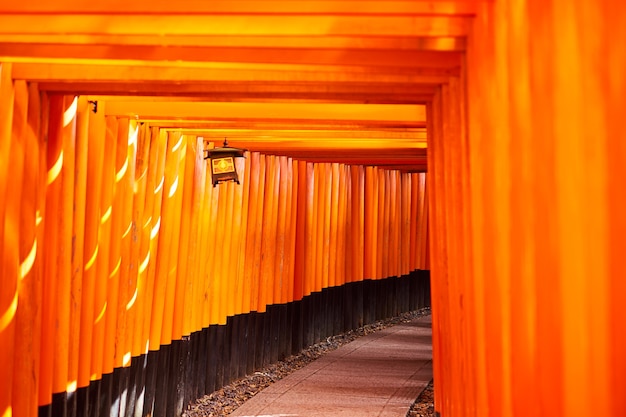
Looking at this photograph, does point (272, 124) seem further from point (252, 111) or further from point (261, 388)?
point (261, 388)

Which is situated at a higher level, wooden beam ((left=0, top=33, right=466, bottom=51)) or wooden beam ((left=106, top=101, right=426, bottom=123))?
wooden beam ((left=106, top=101, right=426, bottom=123))

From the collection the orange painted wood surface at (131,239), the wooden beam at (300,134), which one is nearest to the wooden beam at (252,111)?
the orange painted wood surface at (131,239)

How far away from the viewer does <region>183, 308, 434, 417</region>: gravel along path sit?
11.7m

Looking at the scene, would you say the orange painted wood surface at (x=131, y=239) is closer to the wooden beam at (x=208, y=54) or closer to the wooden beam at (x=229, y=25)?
the wooden beam at (x=208, y=54)

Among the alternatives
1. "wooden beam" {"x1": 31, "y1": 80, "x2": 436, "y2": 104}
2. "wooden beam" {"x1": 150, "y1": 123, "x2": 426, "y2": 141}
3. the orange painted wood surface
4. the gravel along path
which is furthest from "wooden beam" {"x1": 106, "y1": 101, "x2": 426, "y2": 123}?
the gravel along path

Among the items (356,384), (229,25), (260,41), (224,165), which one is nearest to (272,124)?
(224,165)

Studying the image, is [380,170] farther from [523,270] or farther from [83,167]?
[523,270]

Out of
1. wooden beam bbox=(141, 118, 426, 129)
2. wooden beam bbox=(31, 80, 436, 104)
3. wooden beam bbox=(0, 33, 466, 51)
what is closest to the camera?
wooden beam bbox=(0, 33, 466, 51)

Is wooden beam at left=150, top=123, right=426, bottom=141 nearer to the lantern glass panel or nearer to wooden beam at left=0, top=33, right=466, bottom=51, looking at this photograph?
the lantern glass panel

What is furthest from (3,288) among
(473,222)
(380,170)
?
(380,170)

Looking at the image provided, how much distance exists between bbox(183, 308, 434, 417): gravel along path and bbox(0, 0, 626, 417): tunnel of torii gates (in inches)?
10.4

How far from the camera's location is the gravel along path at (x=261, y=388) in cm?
1170

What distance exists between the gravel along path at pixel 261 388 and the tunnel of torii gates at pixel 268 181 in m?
0.26

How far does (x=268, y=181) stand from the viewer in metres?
14.6
